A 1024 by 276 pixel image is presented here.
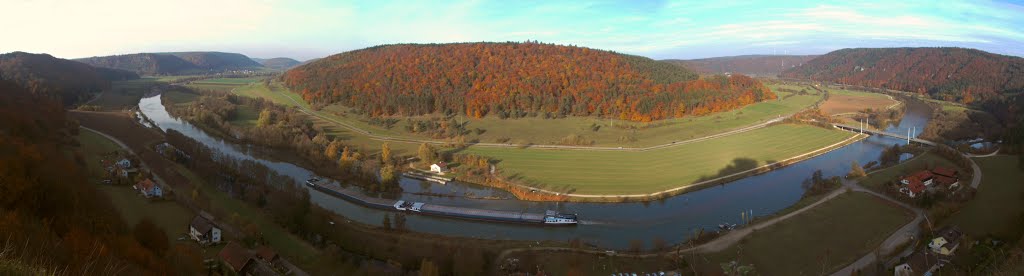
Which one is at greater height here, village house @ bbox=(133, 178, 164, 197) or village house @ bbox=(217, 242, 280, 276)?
village house @ bbox=(133, 178, 164, 197)

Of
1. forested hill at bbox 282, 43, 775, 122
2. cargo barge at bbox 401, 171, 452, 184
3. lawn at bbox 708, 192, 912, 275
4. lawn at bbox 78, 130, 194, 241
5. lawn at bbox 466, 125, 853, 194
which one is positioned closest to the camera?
lawn at bbox 708, 192, 912, 275

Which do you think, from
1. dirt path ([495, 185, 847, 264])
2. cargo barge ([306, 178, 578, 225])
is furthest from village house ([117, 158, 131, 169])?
dirt path ([495, 185, 847, 264])

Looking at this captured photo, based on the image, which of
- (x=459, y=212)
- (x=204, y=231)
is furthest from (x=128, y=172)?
(x=459, y=212)

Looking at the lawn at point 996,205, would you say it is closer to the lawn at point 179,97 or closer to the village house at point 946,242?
the village house at point 946,242

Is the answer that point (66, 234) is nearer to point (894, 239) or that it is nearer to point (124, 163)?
point (894, 239)

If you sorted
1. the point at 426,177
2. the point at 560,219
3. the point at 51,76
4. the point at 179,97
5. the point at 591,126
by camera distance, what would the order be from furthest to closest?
the point at 179,97 → the point at 51,76 → the point at 591,126 → the point at 426,177 → the point at 560,219

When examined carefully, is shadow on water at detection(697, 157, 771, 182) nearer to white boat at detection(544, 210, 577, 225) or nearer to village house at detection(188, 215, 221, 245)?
white boat at detection(544, 210, 577, 225)

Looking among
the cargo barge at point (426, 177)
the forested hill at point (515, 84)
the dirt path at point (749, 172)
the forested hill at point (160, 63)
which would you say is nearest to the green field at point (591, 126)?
the forested hill at point (515, 84)
